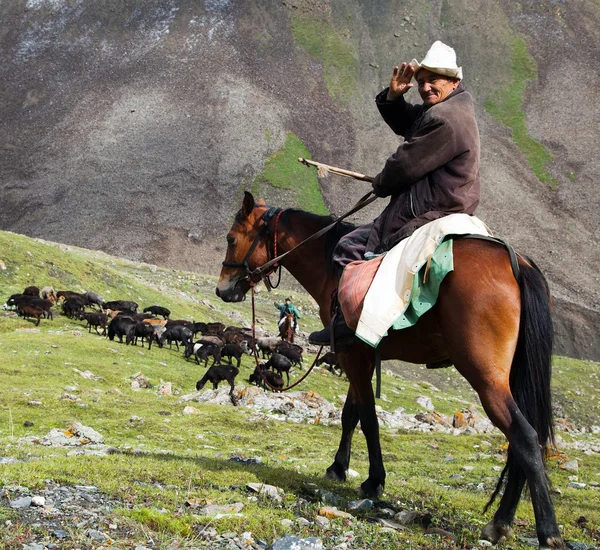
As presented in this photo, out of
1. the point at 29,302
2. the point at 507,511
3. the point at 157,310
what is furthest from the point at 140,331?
the point at 507,511

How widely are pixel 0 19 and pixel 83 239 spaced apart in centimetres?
4486

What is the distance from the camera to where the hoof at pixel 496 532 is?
6.48 m

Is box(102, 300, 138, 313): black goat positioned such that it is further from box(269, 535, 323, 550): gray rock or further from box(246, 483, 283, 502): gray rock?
box(269, 535, 323, 550): gray rock

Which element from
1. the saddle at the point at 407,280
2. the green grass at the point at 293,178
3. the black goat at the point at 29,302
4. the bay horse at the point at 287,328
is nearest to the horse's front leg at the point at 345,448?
the saddle at the point at 407,280

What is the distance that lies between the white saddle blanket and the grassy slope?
5.93 ft

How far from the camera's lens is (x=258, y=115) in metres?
84.9

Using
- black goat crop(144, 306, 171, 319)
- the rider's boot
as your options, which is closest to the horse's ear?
the rider's boot

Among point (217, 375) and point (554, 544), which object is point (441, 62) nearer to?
point (554, 544)

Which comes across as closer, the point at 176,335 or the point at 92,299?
the point at 176,335

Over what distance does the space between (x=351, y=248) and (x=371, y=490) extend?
8.77ft

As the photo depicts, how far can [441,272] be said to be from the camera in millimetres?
6414

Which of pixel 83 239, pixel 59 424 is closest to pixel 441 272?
pixel 59 424

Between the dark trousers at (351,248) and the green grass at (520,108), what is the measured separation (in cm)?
7989

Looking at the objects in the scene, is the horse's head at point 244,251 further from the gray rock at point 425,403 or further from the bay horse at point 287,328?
the bay horse at point 287,328
